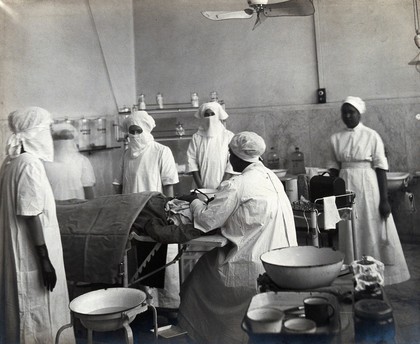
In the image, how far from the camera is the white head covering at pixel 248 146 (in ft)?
6.41

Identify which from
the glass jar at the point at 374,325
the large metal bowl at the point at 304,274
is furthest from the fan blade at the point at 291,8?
the glass jar at the point at 374,325

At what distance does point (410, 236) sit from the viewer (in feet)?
9.91

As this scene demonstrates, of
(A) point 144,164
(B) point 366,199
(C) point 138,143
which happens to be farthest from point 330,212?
(C) point 138,143

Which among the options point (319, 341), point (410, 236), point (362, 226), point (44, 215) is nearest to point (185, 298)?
point (44, 215)

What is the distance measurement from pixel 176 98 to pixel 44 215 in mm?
2497

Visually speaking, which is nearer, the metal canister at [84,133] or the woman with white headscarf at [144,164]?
the metal canister at [84,133]

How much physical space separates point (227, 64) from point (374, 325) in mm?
3329

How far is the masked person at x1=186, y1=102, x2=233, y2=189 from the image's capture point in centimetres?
336

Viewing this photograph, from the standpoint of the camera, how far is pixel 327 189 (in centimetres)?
246

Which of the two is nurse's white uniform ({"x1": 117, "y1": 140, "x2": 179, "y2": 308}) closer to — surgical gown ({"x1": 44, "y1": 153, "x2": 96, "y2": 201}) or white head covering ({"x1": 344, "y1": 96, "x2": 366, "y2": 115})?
surgical gown ({"x1": 44, "y1": 153, "x2": 96, "y2": 201})

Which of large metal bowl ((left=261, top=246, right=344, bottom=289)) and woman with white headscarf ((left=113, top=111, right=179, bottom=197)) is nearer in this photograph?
large metal bowl ((left=261, top=246, right=344, bottom=289))

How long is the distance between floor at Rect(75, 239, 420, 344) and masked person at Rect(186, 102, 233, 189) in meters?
1.13

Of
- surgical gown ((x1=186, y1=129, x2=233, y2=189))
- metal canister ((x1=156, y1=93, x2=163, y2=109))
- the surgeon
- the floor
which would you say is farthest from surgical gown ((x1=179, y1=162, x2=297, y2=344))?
metal canister ((x1=156, y1=93, x2=163, y2=109))

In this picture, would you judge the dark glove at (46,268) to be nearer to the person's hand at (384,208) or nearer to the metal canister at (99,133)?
the metal canister at (99,133)
